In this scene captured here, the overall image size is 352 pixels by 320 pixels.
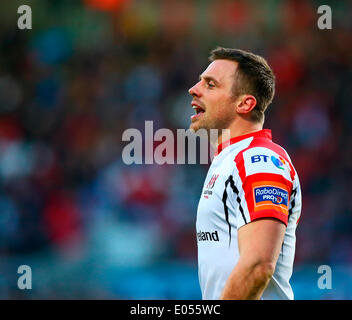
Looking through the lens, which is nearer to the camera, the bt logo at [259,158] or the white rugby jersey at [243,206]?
the white rugby jersey at [243,206]

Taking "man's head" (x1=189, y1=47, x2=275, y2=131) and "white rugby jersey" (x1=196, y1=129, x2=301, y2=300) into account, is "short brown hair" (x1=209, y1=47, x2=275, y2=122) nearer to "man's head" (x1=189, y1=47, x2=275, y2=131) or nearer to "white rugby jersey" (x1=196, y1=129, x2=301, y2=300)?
"man's head" (x1=189, y1=47, x2=275, y2=131)

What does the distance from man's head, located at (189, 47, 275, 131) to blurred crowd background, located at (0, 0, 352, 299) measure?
4.21m

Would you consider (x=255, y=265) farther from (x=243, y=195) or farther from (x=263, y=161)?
(x=263, y=161)

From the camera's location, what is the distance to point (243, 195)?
127 inches

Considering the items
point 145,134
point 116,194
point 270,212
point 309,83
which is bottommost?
point 270,212

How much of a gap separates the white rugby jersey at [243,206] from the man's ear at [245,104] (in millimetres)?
239

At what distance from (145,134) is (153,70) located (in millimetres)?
1528

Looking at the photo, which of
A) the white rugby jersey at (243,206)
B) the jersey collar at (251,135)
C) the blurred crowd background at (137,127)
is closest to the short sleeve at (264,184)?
the white rugby jersey at (243,206)

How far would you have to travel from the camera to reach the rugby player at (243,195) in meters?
3.04

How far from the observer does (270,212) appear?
3100 mm

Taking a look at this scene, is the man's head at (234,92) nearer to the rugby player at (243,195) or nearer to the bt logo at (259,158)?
the rugby player at (243,195)
